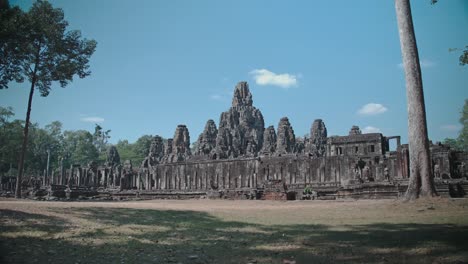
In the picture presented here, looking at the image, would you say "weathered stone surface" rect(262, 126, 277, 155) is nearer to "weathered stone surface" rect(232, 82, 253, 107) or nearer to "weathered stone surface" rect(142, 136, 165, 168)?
"weathered stone surface" rect(232, 82, 253, 107)

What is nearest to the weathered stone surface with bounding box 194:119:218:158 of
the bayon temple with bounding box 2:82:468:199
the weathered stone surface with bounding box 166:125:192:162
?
the bayon temple with bounding box 2:82:468:199

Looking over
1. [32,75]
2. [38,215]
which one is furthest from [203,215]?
[32,75]

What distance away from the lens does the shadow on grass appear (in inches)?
274

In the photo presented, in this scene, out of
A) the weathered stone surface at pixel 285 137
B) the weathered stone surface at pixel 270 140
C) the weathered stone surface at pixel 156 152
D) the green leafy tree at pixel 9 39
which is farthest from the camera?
the weathered stone surface at pixel 156 152

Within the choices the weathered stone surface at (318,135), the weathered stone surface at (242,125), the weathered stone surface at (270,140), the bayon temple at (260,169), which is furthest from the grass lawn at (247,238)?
the weathered stone surface at (242,125)

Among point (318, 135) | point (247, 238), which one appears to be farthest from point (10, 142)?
point (247, 238)

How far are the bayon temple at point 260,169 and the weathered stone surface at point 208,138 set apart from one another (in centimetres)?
18

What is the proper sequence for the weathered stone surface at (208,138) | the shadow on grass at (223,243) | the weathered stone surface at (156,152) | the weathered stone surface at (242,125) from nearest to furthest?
the shadow on grass at (223,243) < the weathered stone surface at (242,125) < the weathered stone surface at (208,138) < the weathered stone surface at (156,152)

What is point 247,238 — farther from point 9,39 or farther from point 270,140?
point 270,140

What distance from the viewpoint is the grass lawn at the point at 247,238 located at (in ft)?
23.2

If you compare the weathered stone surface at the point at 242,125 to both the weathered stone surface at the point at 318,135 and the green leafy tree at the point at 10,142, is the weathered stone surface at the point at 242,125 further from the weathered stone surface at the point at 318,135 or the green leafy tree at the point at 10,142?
the green leafy tree at the point at 10,142

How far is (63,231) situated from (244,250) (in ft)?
16.6

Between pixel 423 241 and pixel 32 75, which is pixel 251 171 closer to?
pixel 32 75

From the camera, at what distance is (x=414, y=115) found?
14.2 metres
